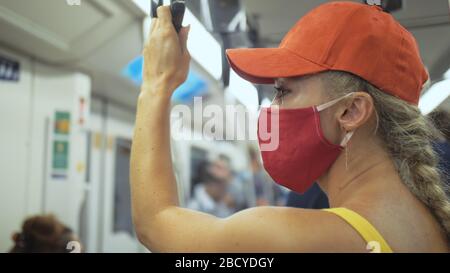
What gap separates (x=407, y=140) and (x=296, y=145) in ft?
0.80

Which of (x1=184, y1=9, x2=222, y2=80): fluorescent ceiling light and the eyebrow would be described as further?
(x1=184, y1=9, x2=222, y2=80): fluorescent ceiling light

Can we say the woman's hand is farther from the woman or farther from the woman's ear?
the woman's ear

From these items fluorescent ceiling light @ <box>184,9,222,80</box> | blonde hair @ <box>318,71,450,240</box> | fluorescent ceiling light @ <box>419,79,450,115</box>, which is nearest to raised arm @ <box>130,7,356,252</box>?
blonde hair @ <box>318,71,450,240</box>

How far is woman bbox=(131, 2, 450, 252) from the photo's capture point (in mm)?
881

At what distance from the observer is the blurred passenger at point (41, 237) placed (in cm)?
184

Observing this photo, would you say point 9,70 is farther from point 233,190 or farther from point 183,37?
point 233,190

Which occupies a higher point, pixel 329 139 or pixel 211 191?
pixel 329 139

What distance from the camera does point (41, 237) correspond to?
1.98 meters

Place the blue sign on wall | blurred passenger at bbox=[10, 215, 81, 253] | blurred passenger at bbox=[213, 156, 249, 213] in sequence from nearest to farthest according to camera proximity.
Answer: blurred passenger at bbox=[10, 215, 81, 253], the blue sign on wall, blurred passenger at bbox=[213, 156, 249, 213]

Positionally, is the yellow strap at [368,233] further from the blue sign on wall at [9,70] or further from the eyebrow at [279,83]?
the blue sign on wall at [9,70]

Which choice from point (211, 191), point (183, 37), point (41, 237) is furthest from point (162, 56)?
point (211, 191)

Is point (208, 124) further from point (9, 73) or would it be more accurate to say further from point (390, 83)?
point (9, 73)

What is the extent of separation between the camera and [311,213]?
877 millimetres

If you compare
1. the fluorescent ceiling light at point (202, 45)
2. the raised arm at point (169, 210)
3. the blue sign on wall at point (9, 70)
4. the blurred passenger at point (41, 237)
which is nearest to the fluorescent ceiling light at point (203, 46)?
the fluorescent ceiling light at point (202, 45)
